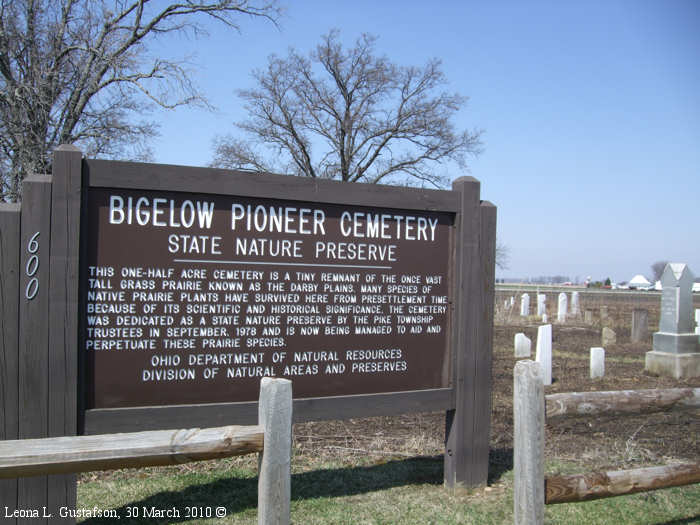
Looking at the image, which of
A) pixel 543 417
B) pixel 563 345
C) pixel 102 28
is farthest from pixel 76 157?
pixel 563 345

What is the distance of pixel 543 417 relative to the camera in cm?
321

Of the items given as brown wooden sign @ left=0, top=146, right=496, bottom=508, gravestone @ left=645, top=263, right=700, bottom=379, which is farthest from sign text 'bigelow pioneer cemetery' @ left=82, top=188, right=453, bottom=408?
gravestone @ left=645, top=263, right=700, bottom=379

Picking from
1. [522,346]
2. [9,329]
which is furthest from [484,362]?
[522,346]

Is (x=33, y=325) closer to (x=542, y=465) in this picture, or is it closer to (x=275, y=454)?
(x=275, y=454)

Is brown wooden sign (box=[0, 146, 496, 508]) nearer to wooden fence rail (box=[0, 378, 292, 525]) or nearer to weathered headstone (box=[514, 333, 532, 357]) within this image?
wooden fence rail (box=[0, 378, 292, 525])

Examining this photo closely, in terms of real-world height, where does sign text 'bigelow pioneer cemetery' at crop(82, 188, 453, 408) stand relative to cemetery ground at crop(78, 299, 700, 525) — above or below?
above

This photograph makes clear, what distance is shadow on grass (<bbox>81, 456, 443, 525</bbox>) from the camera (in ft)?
14.2

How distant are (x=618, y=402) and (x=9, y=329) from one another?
151 inches

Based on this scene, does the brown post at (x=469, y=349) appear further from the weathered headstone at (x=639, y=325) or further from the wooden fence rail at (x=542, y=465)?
the weathered headstone at (x=639, y=325)

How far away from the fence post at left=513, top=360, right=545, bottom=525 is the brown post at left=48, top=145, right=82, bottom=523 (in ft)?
8.57

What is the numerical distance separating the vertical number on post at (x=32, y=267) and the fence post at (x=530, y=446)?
2.84 metres

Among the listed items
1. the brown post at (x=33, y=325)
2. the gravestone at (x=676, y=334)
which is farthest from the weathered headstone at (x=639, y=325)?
the brown post at (x=33, y=325)

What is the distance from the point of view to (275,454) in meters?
2.62

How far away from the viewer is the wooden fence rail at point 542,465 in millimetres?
3176
